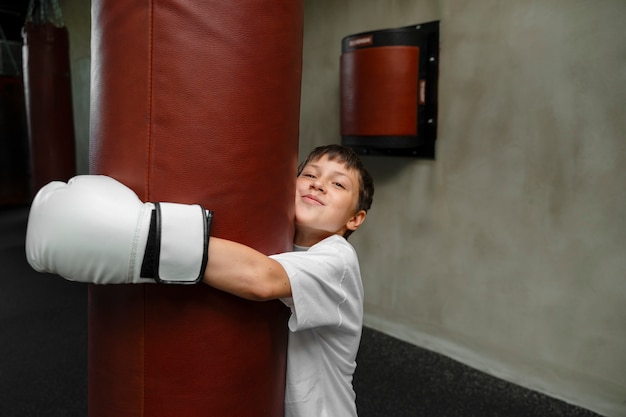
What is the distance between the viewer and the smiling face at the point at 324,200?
952 mm

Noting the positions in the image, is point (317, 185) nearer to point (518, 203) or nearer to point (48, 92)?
point (518, 203)

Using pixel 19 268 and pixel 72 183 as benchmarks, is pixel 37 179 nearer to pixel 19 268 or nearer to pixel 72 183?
pixel 19 268

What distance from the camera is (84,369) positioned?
6.81 ft

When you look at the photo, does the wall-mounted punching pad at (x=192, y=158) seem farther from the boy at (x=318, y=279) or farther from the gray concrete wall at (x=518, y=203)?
the gray concrete wall at (x=518, y=203)

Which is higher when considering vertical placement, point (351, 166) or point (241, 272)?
point (351, 166)

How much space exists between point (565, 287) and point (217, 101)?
61.9 inches

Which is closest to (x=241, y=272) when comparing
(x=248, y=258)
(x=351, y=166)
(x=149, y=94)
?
(x=248, y=258)

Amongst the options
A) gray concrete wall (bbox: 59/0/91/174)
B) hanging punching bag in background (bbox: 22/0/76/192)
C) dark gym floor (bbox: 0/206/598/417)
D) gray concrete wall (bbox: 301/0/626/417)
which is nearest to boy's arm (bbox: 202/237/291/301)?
dark gym floor (bbox: 0/206/598/417)

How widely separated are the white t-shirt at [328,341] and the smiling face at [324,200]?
47 mm

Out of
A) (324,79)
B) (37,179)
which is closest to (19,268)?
(37,179)

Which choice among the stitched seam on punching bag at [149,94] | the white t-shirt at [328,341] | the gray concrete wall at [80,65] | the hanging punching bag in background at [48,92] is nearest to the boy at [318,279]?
the white t-shirt at [328,341]

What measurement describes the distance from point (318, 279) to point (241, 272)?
0.15 meters

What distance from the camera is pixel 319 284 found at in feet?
2.59

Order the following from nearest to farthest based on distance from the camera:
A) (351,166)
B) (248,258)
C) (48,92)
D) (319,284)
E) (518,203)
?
1. (248,258)
2. (319,284)
3. (351,166)
4. (518,203)
5. (48,92)
